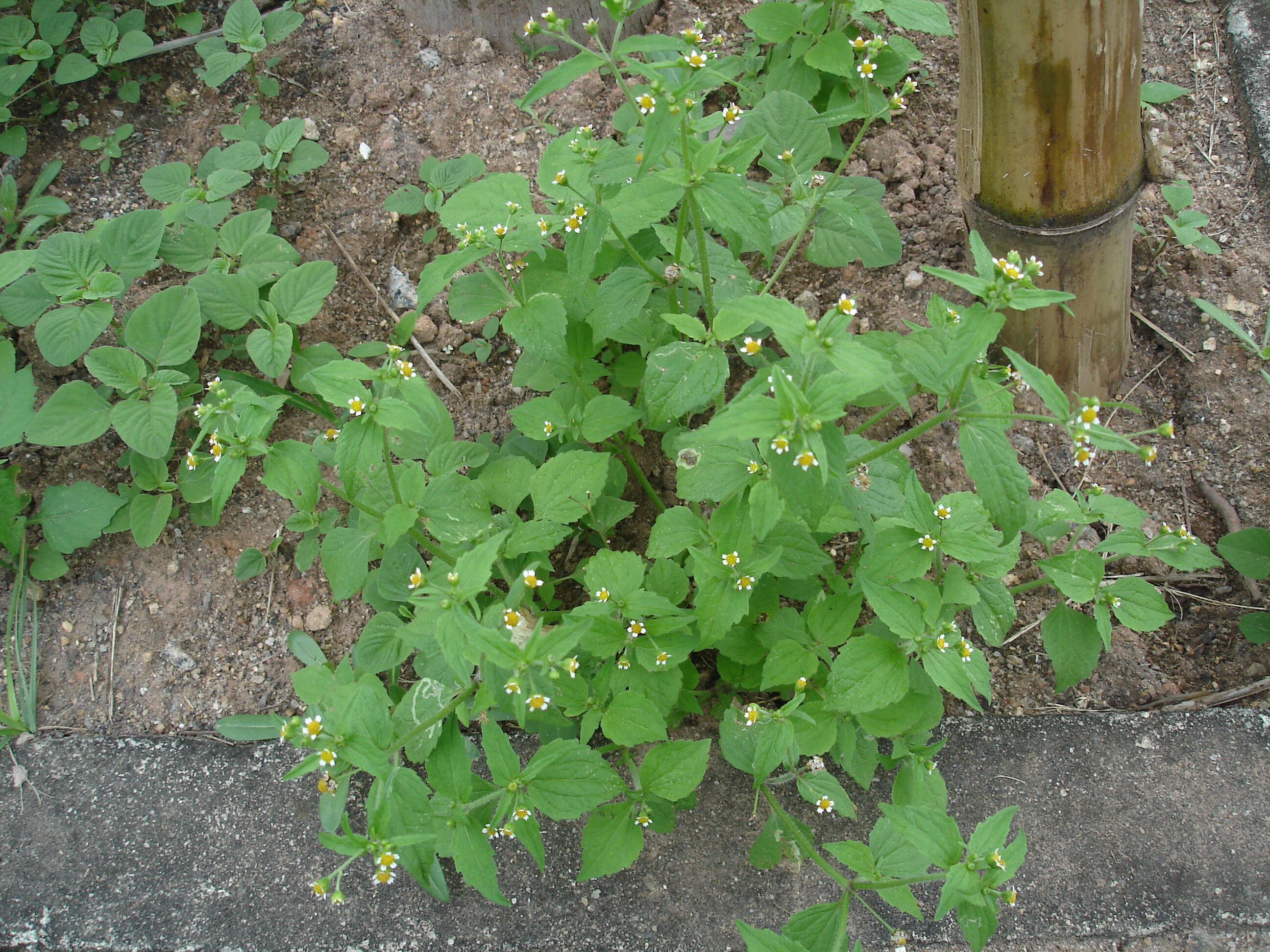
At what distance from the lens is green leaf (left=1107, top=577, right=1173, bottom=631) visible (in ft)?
6.70

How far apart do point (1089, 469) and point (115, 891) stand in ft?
9.75

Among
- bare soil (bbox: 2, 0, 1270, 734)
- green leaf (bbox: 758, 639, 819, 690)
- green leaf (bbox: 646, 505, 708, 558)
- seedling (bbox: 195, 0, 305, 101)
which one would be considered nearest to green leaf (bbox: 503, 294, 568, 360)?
green leaf (bbox: 646, 505, 708, 558)

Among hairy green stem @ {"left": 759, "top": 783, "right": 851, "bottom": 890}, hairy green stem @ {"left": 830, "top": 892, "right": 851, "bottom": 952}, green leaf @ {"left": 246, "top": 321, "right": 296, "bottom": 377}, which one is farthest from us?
green leaf @ {"left": 246, "top": 321, "right": 296, "bottom": 377}


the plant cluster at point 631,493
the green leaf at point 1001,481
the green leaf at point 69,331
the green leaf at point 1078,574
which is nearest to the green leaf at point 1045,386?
the plant cluster at point 631,493

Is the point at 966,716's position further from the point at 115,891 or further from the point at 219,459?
the point at 115,891

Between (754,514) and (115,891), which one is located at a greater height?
(754,514)

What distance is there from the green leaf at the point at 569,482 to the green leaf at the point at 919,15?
1.56 metres

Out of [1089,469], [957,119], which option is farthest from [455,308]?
[1089,469]

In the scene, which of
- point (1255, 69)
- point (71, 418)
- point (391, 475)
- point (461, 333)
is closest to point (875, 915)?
point (391, 475)

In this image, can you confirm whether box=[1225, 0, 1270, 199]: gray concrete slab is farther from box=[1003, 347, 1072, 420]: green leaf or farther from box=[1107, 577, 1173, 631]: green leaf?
box=[1003, 347, 1072, 420]: green leaf

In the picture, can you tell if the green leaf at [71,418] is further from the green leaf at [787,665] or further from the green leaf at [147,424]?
the green leaf at [787,665]

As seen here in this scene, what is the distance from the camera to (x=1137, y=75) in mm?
2092

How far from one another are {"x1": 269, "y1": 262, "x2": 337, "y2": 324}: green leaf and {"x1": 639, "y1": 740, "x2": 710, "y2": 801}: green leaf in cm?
168

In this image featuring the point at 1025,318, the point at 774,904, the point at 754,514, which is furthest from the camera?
the point at 1025,318
